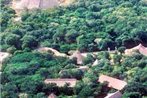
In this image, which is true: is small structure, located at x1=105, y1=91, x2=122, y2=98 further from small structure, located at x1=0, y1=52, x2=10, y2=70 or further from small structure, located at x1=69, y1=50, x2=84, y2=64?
small structure, located at x1=0, y1=52, x2=10, y2=70

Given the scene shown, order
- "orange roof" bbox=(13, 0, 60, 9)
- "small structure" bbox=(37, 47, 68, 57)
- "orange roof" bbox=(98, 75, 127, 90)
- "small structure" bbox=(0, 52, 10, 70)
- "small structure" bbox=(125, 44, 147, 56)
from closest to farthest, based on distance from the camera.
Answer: "orange roof" bbox=(98, 75, 127, 90)
"small structure" bbox=(0, 52, 10, 70)
"small structure" bbox=(125, 44, 147, 56)
"small structure" bbox=(37, 47, 68, 57)
"orange roof" bbox=(13, 0, 60, 9)

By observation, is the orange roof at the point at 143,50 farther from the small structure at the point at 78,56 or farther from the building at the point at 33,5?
the building at the point at 33,5

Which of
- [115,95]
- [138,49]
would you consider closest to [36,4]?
[138,49]

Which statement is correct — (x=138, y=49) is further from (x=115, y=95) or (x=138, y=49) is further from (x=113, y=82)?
(x=115, y=95)

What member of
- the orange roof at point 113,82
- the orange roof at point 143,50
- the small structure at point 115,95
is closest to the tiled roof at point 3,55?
the orange roof at point 113,82

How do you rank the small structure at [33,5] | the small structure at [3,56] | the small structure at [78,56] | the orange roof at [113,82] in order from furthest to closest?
the small structure at [33,5], the small structure at [78,56], the small structure at [3,56], the orange roof at [113,82]

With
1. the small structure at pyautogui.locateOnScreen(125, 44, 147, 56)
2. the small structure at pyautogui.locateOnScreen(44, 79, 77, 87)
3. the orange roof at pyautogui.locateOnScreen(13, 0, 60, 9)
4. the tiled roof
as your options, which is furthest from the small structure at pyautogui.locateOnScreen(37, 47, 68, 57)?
the orange roof at pyautogui.locateOnScreen(13, 0, 60, 9)

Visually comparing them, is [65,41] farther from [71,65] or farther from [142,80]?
[142,80]
